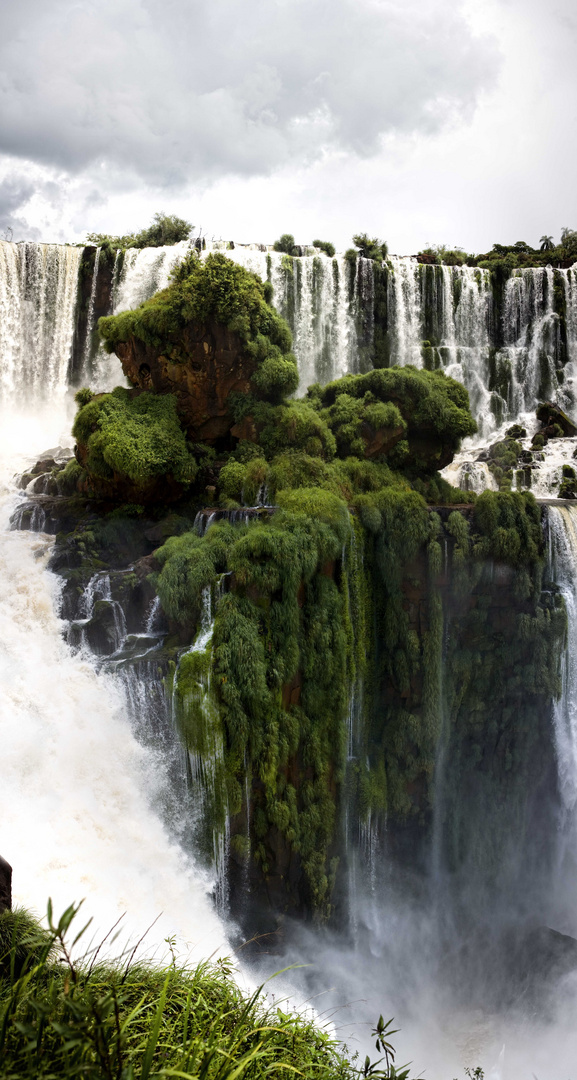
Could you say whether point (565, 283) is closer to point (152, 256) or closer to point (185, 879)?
point (152, 256)

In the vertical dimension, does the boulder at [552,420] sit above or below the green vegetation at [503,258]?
below

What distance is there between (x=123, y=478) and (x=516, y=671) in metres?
10.3

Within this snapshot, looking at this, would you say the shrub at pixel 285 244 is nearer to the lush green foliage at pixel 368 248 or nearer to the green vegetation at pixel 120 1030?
the lush green foliage at pixel 368 248

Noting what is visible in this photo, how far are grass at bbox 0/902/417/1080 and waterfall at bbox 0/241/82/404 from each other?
22451 mm

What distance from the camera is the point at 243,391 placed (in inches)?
631

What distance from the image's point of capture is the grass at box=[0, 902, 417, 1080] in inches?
123

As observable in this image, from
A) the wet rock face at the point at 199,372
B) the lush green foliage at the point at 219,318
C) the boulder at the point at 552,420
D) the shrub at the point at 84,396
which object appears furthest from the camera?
the boulder at the point at 552,420

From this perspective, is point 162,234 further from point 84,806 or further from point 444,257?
point 84,806

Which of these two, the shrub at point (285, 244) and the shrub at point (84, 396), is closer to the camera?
the shrub at point (84, 396)

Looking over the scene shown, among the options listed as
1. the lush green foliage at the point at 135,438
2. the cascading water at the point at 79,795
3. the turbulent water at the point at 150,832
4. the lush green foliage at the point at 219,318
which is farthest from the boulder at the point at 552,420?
the cascading water at the point at 79,795

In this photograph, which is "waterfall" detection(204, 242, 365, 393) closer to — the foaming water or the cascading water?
the cascading water

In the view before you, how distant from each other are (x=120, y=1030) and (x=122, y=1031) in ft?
0.62

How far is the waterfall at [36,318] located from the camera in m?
23.6

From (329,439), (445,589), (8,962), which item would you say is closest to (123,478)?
(329,439)
